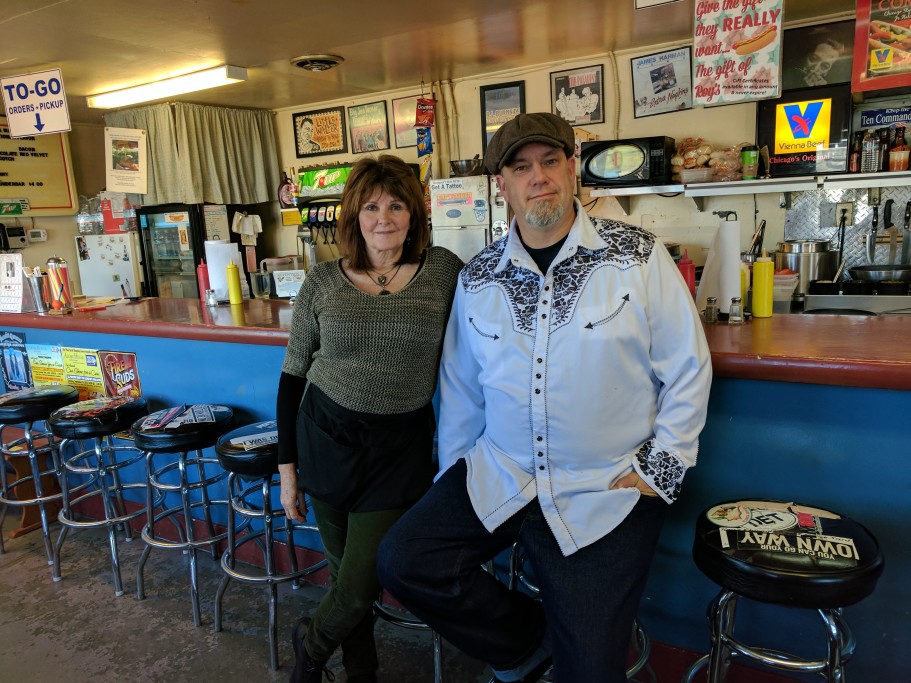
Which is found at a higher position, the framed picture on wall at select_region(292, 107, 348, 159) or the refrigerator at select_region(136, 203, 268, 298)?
the framed picture on wall at select_region(292, 107, 348, 159)

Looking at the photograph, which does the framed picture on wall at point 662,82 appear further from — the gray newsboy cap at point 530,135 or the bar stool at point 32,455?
the bar stool at point 32,455

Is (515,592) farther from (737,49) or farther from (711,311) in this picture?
(737,49)

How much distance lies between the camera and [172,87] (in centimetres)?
472

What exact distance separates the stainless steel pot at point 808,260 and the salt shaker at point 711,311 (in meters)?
1.93

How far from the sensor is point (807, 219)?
159 inches

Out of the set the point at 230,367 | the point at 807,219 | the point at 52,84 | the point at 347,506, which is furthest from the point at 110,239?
the point at 807,219

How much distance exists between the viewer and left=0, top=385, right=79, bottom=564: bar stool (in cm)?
288

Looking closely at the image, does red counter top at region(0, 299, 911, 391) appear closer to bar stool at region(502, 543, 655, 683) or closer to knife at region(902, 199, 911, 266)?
bar stool at region(502, 543, 655, 683)

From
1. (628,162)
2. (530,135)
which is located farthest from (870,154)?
(530,135)

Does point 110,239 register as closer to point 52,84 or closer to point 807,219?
point 52,84

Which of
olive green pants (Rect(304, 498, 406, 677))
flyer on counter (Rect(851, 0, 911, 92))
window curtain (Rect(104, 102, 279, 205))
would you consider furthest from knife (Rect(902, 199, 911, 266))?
window curtain (Rect(104, 102, 279, 205))

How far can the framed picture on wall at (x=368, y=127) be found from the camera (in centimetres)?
557

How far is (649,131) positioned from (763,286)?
8.99 feet

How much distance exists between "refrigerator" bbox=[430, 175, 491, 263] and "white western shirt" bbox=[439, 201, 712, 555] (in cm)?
286
